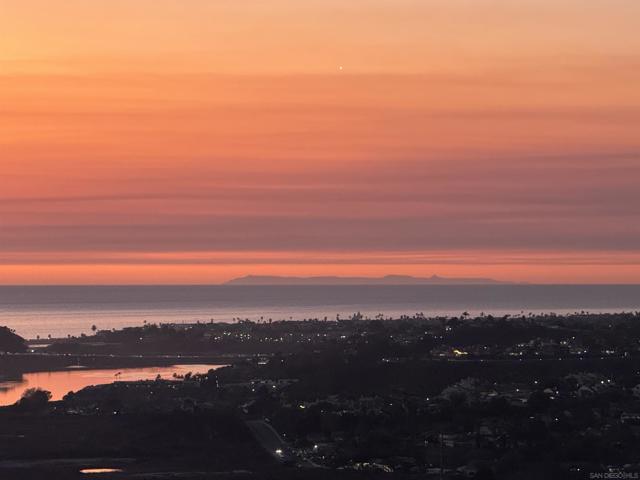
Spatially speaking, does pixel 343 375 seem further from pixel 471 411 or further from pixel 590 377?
pixel 471 411

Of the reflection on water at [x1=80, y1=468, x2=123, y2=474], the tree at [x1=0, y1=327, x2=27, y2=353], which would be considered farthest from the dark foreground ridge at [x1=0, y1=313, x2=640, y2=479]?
the tree at [x1=0, y1=327, x2=27, y2=353]

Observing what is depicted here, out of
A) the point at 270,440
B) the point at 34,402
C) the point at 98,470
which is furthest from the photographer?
the point at 34,402

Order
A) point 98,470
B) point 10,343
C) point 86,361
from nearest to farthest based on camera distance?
point 98,470, point 86,361, point 10,343

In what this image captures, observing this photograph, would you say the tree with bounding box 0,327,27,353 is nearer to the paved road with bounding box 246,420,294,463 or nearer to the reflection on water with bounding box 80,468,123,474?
the paved road with bounding box 246,420,294,463

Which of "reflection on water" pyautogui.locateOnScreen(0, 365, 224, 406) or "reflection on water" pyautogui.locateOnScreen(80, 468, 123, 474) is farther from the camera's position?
"reflection on water" pyautogui.locateOnScreen(0, 365, 224, 406)

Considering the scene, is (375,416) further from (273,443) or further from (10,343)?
(10,343)

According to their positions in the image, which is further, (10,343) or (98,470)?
(10,343)

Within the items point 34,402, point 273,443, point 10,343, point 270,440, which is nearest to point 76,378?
point 10,343

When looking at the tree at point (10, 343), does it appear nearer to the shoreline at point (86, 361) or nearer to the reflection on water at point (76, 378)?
the shoreline at point (86, 361)
